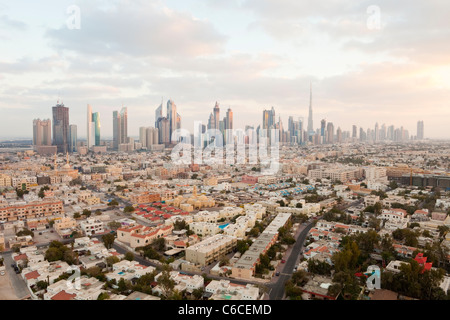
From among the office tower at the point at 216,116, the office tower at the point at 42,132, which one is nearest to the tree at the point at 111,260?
the office tower at the point at 216,116

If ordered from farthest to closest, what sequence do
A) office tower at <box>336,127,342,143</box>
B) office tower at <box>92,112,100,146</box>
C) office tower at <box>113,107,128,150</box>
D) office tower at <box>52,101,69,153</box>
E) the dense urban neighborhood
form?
office tower at <box>336,127,342,143</box> < office tower at <box>92,112,100,146</box> < office tower at <box>113,107,128,150</box> < office tower at <box>52,101,69,153</box> < the dense urban neighborhood

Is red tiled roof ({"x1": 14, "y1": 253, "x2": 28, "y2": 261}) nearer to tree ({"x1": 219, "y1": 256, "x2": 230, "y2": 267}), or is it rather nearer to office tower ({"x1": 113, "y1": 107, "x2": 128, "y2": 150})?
tree ({"x1": 219, "y1": 256, "x2": 230, "y2": 267})

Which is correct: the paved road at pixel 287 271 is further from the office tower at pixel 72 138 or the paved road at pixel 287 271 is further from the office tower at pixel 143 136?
the office tower at pixel 143 136

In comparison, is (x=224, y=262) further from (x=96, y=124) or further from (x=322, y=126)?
(x=322, y=126)

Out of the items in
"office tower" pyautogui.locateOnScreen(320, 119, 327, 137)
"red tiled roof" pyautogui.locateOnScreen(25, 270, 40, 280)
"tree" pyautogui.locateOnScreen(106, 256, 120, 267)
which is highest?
"office tower" pyautogui.locateOnScreen(320, 119, 327, 137)

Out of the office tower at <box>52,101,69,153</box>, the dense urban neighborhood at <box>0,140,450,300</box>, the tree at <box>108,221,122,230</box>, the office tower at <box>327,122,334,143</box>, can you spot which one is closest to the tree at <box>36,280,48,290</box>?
the dense urban neighborhood at <box>0,140,450,300</box>

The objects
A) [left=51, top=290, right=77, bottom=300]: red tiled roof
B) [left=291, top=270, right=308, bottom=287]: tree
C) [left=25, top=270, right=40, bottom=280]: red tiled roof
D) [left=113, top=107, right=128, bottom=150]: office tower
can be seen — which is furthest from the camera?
[left=113, top=107, right=128, bottom=150]: office tower
